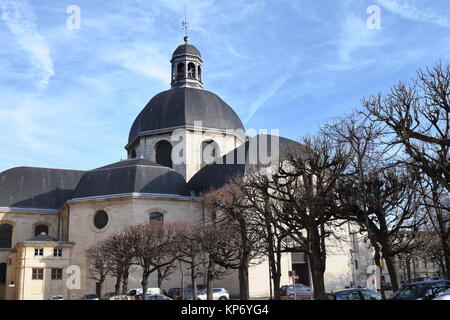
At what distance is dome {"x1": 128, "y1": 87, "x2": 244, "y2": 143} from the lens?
4538cm

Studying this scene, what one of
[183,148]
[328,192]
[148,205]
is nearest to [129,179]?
[148,205]

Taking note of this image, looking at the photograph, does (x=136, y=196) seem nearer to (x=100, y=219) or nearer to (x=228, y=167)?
(x=100, y=219)

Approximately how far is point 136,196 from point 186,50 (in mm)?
20016

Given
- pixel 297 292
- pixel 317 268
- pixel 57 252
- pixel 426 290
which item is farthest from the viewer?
pixel 57 252

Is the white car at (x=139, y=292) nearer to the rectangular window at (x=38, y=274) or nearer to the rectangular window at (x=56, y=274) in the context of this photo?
the rectangular window at (x=56, y=274)

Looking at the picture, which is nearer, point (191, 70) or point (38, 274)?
point (38, 274)

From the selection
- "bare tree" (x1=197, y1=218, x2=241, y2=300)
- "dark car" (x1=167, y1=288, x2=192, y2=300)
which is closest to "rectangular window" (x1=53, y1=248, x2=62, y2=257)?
"dark car" (x1=167, y1=288, x2=192, y2=300)

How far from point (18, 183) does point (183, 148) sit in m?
16.6

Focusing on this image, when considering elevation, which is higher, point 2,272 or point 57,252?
point 57,252

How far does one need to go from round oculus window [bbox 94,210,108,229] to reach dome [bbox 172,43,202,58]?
20643 millimetres

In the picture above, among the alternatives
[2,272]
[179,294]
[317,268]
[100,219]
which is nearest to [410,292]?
[317,268]

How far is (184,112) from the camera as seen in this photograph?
45.4 m

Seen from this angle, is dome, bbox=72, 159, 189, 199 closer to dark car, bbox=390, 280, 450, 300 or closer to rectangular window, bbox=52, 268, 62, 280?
rectangular window, bbox=52, 268, 62, 280

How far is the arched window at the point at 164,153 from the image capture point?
1790 inches
